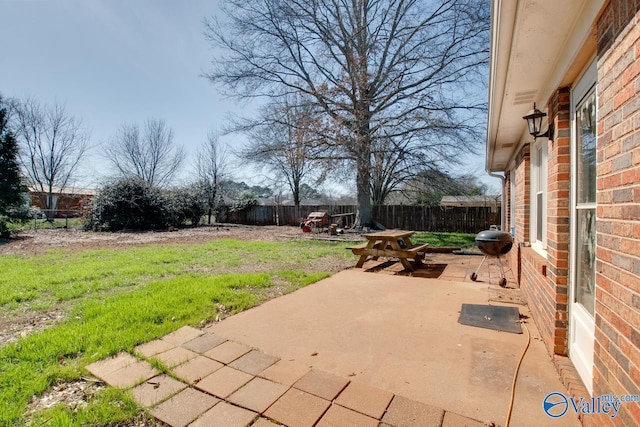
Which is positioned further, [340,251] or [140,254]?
[340,251]

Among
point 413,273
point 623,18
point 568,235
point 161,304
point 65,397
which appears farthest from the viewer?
point 413,273

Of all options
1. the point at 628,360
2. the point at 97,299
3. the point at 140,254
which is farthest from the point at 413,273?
the point at 140,254

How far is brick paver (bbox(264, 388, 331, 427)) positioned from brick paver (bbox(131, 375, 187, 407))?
0.74 meters

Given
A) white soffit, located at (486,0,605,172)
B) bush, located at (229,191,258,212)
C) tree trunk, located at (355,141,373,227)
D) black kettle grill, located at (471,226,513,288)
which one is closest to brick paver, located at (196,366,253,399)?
white soffit, located at (486,0,605,172)

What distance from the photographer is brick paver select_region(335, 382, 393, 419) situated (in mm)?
1884

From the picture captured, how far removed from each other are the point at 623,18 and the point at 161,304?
4.62 m

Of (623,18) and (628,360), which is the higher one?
(623,18)

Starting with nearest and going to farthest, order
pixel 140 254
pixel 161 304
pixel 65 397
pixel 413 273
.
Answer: pixel 65 397 < pixel 161 304 < pixel 413 273 < pixel 140 254

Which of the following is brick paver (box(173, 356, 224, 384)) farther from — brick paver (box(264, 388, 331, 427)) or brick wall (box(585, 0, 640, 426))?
brick wall (box(585, 0, 640, 426))

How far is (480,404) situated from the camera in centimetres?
194

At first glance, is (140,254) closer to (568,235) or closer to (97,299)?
(97,299)

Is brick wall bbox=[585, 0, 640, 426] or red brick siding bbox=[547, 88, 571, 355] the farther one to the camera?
red brick siding bbox=[547, 88, 571, 355]

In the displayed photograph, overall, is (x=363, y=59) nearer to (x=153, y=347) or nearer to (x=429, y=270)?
(x=429, y=270)

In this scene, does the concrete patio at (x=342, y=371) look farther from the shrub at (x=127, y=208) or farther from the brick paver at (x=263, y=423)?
the shrub at (x=127, y=208)
